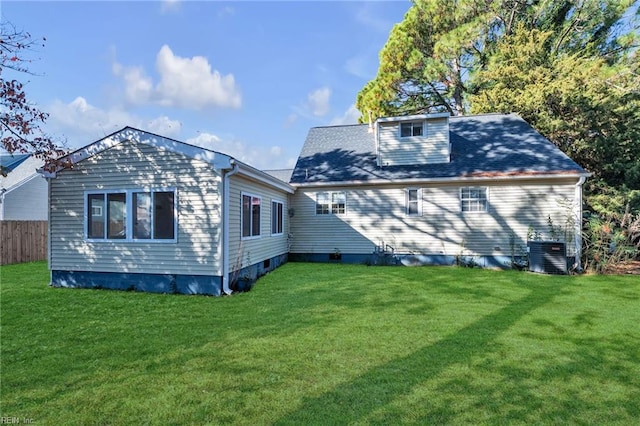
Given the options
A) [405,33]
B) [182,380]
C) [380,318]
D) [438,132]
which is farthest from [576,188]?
[405,33]

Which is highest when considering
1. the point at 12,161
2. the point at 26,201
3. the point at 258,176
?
the point at 12,161

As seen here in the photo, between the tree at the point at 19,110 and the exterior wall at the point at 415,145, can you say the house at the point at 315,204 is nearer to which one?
the exterior wall at the point at 415,145

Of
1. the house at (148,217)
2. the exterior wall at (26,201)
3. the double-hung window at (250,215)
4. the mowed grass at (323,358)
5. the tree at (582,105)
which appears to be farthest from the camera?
the exterior wall at (26,201)

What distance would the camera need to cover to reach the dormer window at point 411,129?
1180 centimetres

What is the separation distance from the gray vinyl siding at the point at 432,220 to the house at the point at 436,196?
0.03 m

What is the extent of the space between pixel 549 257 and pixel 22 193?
69.8 ft

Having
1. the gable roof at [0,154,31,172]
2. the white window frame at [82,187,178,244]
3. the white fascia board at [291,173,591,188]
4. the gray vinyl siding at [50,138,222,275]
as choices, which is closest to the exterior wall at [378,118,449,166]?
the white fascia board at [291,173,591,188]

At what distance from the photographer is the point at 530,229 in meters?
10.2

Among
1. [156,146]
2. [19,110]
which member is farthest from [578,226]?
[19,110]

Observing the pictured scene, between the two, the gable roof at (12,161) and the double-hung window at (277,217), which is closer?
the double-hung window at (277,217)

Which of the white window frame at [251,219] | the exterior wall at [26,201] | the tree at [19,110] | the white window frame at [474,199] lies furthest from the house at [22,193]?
the white window frame at [474,199]

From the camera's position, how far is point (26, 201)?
51.3ft

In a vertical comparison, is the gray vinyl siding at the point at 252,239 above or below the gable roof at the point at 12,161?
below

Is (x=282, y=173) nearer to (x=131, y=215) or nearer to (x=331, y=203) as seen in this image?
(x=331, y=203)
